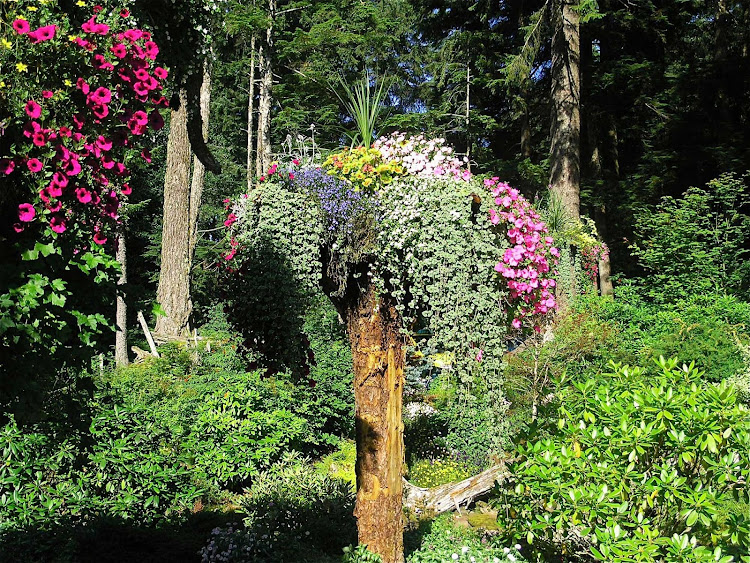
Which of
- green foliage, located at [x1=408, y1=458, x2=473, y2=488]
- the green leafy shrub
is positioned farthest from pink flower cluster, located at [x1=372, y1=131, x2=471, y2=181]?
green foliage, located at [x1=408, y1=458, x2=473, y2=488]

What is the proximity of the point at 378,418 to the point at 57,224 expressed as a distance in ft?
6.95

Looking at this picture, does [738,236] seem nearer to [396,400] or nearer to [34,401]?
[396,400]

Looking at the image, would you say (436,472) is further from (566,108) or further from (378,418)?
(566,108)

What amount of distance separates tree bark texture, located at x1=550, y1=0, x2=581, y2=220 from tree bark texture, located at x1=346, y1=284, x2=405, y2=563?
7.19m

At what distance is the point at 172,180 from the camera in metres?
11.0

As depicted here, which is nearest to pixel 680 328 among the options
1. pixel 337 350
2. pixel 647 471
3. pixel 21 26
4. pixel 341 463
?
pixel 337 350

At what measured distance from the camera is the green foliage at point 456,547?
152 inches

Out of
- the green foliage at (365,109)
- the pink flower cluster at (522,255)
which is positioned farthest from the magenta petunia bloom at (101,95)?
the pink flower cluster at (522,255)

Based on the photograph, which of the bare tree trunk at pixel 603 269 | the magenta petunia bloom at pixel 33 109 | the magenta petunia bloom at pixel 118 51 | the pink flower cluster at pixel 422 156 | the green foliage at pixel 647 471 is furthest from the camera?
the bare tree trunk at pixel 603 269

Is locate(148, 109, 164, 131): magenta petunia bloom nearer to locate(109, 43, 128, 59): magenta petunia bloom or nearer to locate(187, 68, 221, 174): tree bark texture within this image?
locate(109, 43, 128, 59): magenta petunia bloom

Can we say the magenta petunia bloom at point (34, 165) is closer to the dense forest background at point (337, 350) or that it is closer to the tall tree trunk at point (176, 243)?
the dense forest background at point (337, 350)

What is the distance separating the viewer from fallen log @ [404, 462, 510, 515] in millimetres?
6023

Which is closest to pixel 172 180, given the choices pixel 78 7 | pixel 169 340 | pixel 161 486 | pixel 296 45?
pixel 169 340

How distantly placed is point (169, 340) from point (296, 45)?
326 inches
